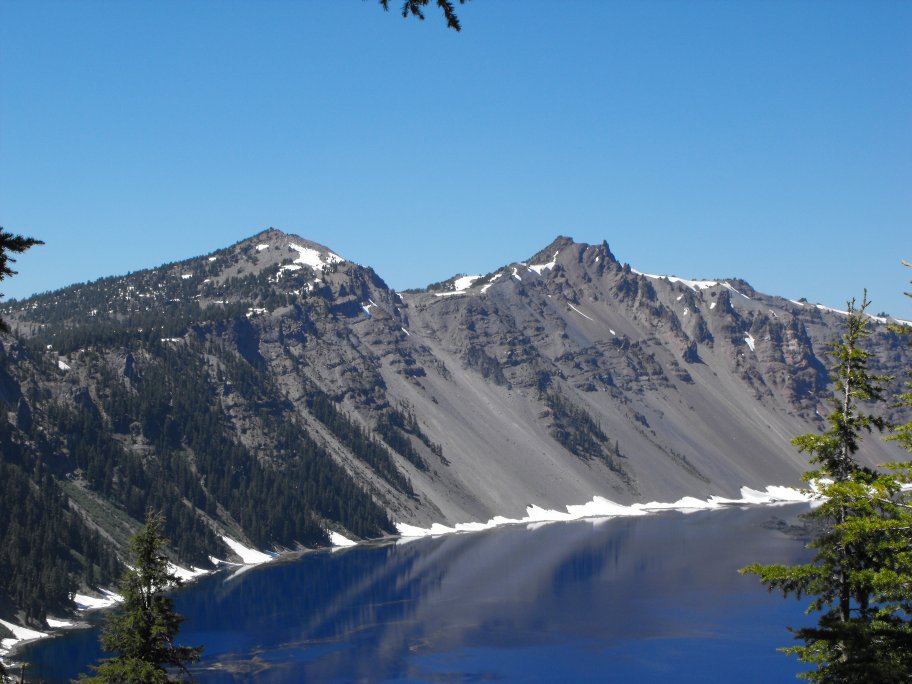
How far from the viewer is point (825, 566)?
2744 centimetres

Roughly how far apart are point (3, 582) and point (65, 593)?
8.94 meters

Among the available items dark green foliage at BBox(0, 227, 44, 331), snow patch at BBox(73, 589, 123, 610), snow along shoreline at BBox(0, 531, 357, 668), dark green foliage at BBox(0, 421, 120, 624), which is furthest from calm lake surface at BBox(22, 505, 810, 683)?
dark green foliage at BBox(0, 227, 44, 331)

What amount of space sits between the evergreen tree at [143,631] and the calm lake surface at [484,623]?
78055 mm

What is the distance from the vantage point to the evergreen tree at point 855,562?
2053 centimetres

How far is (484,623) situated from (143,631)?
371 ft

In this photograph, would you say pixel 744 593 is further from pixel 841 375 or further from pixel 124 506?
pixel 841 375

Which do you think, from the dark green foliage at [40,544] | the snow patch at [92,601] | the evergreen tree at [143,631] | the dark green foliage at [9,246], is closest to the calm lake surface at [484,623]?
the snow patch at [92,601]

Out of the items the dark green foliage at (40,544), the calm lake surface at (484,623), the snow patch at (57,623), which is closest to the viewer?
the calm lake surface at (484,623)

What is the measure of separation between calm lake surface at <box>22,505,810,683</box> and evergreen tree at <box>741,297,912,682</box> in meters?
87.8

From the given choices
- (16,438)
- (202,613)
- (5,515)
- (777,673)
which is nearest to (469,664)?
(777,673)

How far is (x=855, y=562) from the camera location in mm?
27156

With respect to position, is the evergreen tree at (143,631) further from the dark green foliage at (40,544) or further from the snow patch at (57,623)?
the dark green foliage at (40,544)

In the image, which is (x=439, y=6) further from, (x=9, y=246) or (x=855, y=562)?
(x=855, y=562)

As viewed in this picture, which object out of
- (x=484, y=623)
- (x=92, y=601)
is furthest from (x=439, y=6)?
(x=92, y=601)
